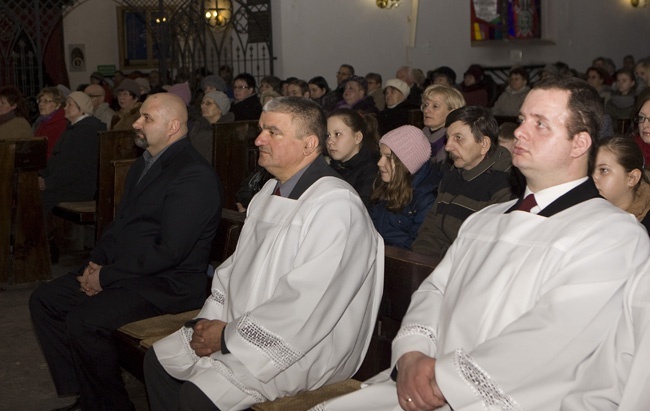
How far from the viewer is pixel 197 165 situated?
3.92m

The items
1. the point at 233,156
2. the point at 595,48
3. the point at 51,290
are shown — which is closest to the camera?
the point at 51,290

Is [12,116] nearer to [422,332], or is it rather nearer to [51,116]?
[51,116]

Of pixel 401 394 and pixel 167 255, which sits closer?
pixel 401 394

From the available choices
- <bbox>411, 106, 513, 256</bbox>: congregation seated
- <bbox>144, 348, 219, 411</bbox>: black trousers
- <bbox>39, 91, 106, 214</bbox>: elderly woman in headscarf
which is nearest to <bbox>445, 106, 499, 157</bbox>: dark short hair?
<bbox>411, 106, 513, 256</bbox>: congregation seated

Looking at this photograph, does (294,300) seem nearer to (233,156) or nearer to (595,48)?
(233,156)

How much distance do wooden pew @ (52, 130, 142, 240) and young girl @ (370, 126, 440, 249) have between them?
1.67 meters

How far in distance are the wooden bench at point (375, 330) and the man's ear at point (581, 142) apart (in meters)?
0.78

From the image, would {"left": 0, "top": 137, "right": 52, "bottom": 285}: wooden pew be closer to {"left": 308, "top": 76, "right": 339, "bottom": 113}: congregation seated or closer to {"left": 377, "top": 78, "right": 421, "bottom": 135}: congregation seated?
{"left": 377, "top": 78, "right": 421, "bottom": 135}: congregation seated

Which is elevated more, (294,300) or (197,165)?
(197,165)

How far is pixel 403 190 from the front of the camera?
439 centimetres

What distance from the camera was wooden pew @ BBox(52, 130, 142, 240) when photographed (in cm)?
556

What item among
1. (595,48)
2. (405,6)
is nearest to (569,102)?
(405,6)

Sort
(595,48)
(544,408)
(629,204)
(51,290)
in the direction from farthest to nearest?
1. (595,48)
2. (51,290)
3. (629,204)
4. (544,408)

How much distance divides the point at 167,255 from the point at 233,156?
325 centimetres
